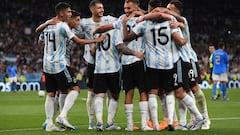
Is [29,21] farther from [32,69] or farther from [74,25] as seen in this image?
[74,25]

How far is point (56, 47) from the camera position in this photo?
38.9 feet

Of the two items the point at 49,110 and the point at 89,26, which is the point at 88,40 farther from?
the point at 49,110

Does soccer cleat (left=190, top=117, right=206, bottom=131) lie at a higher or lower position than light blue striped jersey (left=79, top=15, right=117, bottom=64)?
lower

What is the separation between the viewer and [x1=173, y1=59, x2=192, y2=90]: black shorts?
11.5 m

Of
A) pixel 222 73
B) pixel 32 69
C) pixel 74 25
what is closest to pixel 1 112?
pixel 74 25

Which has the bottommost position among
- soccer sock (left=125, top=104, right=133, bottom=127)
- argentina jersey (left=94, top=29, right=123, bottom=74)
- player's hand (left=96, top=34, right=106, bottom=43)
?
soccer sock (left=125, top=104, right=133, bottom=127)

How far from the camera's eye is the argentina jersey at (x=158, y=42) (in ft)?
37.3

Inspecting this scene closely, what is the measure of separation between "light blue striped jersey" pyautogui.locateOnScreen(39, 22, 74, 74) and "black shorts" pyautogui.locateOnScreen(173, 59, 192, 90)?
209 centimetres

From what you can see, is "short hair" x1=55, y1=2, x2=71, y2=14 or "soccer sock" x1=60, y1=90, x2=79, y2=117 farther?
"short hair" x1=55, y1=2, x2=71, y2=14

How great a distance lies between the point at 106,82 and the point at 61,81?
0.85 meters

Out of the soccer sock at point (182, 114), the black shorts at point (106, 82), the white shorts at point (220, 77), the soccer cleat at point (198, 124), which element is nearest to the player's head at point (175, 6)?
the black shorts at point (106, 82)

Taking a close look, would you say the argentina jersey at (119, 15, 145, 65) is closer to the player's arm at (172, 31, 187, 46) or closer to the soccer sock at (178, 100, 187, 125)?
the player's arm at (172, 31, 187, 46)

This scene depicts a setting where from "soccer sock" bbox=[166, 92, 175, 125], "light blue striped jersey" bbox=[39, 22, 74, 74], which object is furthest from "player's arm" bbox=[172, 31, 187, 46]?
"light blue striped jersey" bbox=[39, 22, 74, 74]

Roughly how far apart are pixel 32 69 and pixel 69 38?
30.6 m
